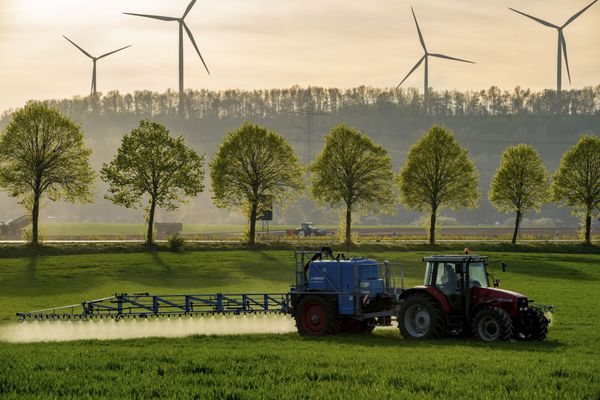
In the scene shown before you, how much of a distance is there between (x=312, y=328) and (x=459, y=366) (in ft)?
32.7

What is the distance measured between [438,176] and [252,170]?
1730 centimetres

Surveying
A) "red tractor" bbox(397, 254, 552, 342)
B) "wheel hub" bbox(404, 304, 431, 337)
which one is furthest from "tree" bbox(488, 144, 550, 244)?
"wheel hub" bbox(404, 304, 431, 337)

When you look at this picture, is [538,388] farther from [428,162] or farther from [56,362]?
[428,162]

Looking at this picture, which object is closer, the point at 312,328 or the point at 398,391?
the point at 398,391

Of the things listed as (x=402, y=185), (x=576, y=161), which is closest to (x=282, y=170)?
(x=402, y=185)

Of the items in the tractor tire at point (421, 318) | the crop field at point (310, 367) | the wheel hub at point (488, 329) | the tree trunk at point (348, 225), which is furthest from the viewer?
the tree trunk at point (348, 225)

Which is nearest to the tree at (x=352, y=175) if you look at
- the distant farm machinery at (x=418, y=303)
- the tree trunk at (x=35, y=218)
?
the tree trunk at (x=35, y=218)

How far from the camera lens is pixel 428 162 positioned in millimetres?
85875

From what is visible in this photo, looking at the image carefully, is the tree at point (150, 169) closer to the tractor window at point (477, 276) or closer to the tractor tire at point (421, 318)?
the tractor tire at point (421, 318)

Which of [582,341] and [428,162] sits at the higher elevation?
[428,162]

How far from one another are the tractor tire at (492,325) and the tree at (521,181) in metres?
62.9

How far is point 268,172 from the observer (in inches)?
3297

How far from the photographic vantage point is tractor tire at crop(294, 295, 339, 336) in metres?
30.2

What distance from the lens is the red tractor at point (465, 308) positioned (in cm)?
2764
